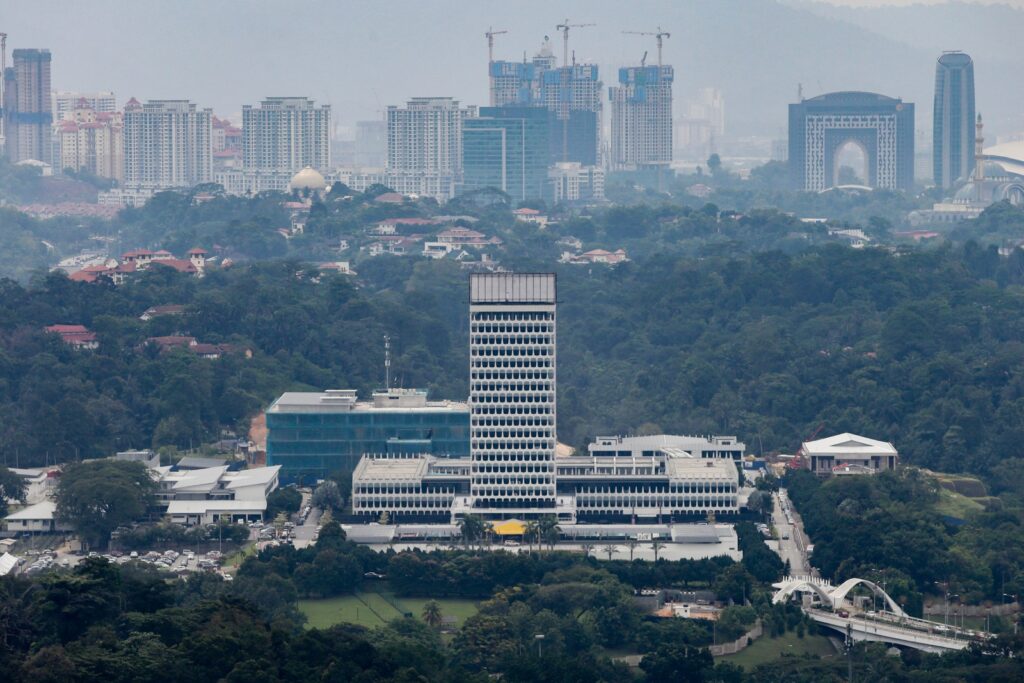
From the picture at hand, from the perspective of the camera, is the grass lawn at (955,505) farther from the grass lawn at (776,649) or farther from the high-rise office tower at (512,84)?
the high-rise office tower at (512,84)

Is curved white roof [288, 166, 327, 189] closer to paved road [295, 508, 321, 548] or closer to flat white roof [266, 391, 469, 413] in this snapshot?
flat white roof [266, 391, 469, 413]

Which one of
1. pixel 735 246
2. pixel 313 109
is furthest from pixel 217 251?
pixel 313 109

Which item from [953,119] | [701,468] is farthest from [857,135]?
[701,468]

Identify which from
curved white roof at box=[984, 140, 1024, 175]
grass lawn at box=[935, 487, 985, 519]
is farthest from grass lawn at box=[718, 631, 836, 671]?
curved white roof at box=[984, 140, 1024, 175]

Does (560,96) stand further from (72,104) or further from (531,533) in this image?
(531,533)

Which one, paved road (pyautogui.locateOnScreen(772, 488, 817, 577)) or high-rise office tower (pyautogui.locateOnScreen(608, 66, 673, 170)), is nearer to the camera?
paved road (pyautogui.locateOnScreen(772, 488, 817, 577))
